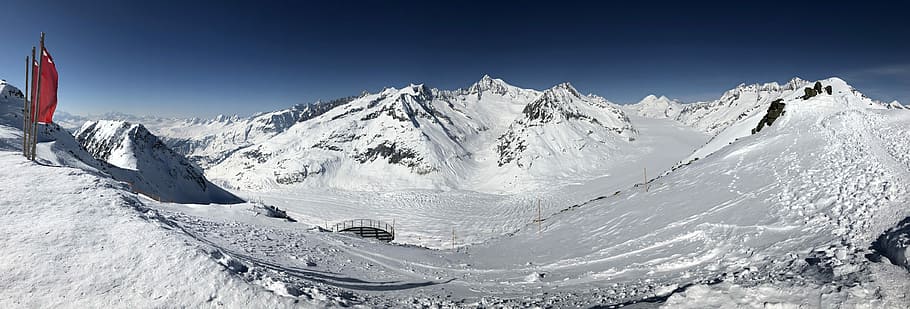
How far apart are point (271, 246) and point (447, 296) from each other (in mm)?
7205

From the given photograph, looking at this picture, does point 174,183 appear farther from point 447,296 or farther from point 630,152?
point 630,152

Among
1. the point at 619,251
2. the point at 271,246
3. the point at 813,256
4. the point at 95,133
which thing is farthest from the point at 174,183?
the point at 813,256

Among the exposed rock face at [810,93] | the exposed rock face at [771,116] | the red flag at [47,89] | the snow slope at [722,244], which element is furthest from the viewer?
the exposed rock face at [810,93]

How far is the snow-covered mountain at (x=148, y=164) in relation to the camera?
3963cm

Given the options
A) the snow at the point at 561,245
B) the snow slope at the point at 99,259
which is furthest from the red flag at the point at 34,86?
the snow slope at the point at 99,259

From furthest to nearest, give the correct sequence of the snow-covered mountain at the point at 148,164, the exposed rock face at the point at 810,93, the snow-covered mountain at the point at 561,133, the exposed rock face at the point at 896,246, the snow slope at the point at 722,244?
1. the snow-covered mountain at the point at 561,133
2. the exposed rock face at the point at 810,93
3. the snow-covered mountain at the point at 148,164
4. the snow slope at the point at 722,244
5. the exposed rock face at the point at 896,246

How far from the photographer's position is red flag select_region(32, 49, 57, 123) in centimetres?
1466

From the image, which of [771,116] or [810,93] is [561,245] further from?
[810,93]

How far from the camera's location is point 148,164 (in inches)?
1746

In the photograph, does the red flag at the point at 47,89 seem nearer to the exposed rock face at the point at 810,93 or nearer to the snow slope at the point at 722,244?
the snow slope at the point at 722,244

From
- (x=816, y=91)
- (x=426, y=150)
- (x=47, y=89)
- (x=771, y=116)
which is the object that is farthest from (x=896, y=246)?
(x=426, y=150)

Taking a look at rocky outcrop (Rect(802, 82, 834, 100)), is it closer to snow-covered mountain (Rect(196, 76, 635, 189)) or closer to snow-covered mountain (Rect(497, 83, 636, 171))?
snow-covered mountain (Rect(497, 83, 636, 171))

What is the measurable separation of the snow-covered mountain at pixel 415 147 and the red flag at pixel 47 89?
265 feet

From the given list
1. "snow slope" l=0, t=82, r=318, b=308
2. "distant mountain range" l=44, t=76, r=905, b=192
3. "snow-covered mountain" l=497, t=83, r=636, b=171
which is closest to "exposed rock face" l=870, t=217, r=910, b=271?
"snow slope" l=0, t=82, r=318, b=308
